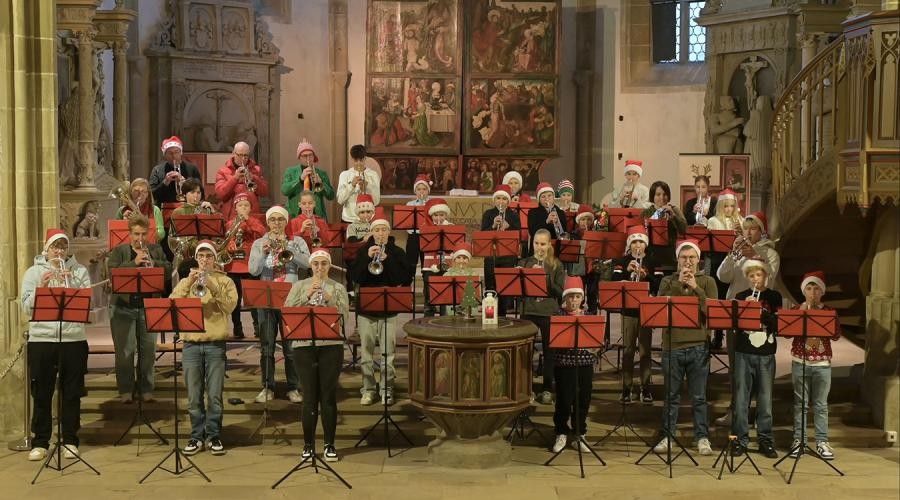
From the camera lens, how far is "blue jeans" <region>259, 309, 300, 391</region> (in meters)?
11.9

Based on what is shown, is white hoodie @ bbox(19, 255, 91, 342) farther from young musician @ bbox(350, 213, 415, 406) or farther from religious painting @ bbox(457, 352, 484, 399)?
religious painting @ bbox(457, 352, 484, 399)

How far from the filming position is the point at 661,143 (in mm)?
20125

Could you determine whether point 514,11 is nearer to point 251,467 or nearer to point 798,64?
point 798,64

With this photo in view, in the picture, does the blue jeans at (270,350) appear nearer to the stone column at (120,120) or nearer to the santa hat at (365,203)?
the santa hat at (365,203)

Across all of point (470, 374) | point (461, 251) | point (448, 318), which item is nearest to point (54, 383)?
point (448, 318)

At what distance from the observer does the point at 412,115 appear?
64.9 feet

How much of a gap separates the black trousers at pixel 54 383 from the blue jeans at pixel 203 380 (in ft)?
2.94

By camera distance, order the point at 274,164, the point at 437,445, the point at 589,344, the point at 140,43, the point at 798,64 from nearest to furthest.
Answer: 1. the point at 589,344
2. the point at 437,445
3. the point at 798,64
4. the point at 140,43
5. the point at 274,164

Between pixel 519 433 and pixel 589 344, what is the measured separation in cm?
160

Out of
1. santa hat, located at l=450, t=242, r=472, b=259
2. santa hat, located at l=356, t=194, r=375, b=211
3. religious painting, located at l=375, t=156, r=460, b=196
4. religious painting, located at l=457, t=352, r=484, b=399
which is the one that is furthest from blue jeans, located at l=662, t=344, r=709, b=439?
religious painting, located at l=375, t=156, r=460, b=196

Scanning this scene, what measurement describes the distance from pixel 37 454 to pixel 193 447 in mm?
1287

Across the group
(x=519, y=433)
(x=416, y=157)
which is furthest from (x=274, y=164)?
(x=519, y=433)

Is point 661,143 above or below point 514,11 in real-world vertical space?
below

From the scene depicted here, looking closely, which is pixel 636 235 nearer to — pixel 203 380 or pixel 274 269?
pixel 274 269
